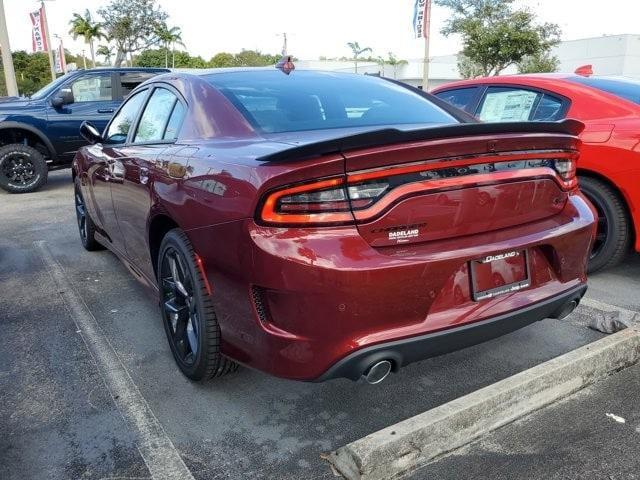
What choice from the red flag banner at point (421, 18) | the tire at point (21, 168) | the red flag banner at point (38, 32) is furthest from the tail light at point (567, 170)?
the red flag banner at point (38, 32)

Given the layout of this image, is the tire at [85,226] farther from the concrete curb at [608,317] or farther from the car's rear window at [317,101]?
the concrete curb at [608,317]

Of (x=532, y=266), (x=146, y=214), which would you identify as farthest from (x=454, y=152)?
(x=146, y=214)

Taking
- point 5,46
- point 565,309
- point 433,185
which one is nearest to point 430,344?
point 433,185

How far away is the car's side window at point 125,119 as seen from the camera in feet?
12.6

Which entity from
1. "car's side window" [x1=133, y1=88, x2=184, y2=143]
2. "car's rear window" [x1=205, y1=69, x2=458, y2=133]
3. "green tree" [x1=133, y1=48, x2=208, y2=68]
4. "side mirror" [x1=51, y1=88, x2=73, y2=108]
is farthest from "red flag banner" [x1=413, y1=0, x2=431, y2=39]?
"green tree" [x1=133, y1=48, x2=208, y2=68]

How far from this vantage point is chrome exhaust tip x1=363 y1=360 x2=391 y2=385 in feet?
6.72

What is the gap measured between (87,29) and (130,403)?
172ft

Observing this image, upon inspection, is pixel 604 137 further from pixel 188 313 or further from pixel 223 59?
pixel 223 59

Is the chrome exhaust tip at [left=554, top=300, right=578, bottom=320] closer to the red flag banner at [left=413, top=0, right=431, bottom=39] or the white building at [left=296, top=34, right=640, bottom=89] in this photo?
the red flag banner at [left=413, top=0, right=431, bottom=39]

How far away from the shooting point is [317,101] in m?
2.97

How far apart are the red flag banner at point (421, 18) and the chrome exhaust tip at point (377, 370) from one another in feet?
81.3

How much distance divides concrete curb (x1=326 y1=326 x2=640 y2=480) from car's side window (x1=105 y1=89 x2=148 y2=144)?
271 centimetres

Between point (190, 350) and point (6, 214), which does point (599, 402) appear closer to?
point (190, 350)

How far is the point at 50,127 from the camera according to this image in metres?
8.97
